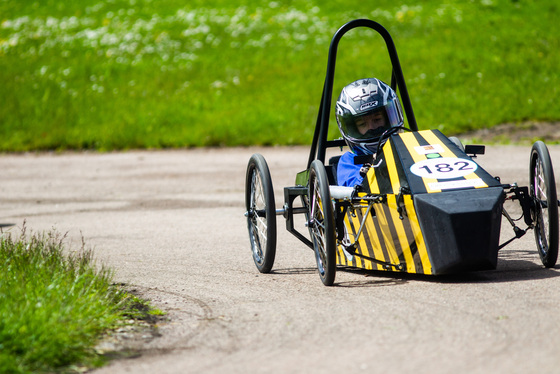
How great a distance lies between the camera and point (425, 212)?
518 centimetres

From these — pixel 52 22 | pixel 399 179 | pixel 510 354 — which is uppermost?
pixel 52 22

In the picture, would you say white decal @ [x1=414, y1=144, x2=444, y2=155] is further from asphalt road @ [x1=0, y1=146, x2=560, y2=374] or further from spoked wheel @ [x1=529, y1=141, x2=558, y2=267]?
asphalt road @ [x1=0, y1=146, x2=560, y2=374]

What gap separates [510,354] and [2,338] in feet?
8.37

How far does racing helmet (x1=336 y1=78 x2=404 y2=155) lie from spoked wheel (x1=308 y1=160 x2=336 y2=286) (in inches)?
32.0

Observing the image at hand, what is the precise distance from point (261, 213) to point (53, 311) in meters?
2.68

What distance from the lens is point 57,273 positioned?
16.9 ft

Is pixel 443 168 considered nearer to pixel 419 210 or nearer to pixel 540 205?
pixel 419 210

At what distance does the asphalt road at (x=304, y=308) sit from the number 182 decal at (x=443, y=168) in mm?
763

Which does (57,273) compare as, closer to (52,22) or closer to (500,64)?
(500,64)

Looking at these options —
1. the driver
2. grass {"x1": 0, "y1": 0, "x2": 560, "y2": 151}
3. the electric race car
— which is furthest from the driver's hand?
grass {"x1": 0, "y1": 0, "x2": 560, "y2": 151}

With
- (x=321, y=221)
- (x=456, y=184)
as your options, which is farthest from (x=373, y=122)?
(x=456, y=184)

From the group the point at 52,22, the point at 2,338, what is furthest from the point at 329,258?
the point at 52,22

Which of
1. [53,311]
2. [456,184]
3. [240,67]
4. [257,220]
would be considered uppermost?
[240,67]

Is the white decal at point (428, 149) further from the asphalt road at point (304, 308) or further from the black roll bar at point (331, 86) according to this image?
the asphalt road at point (304, 308)
